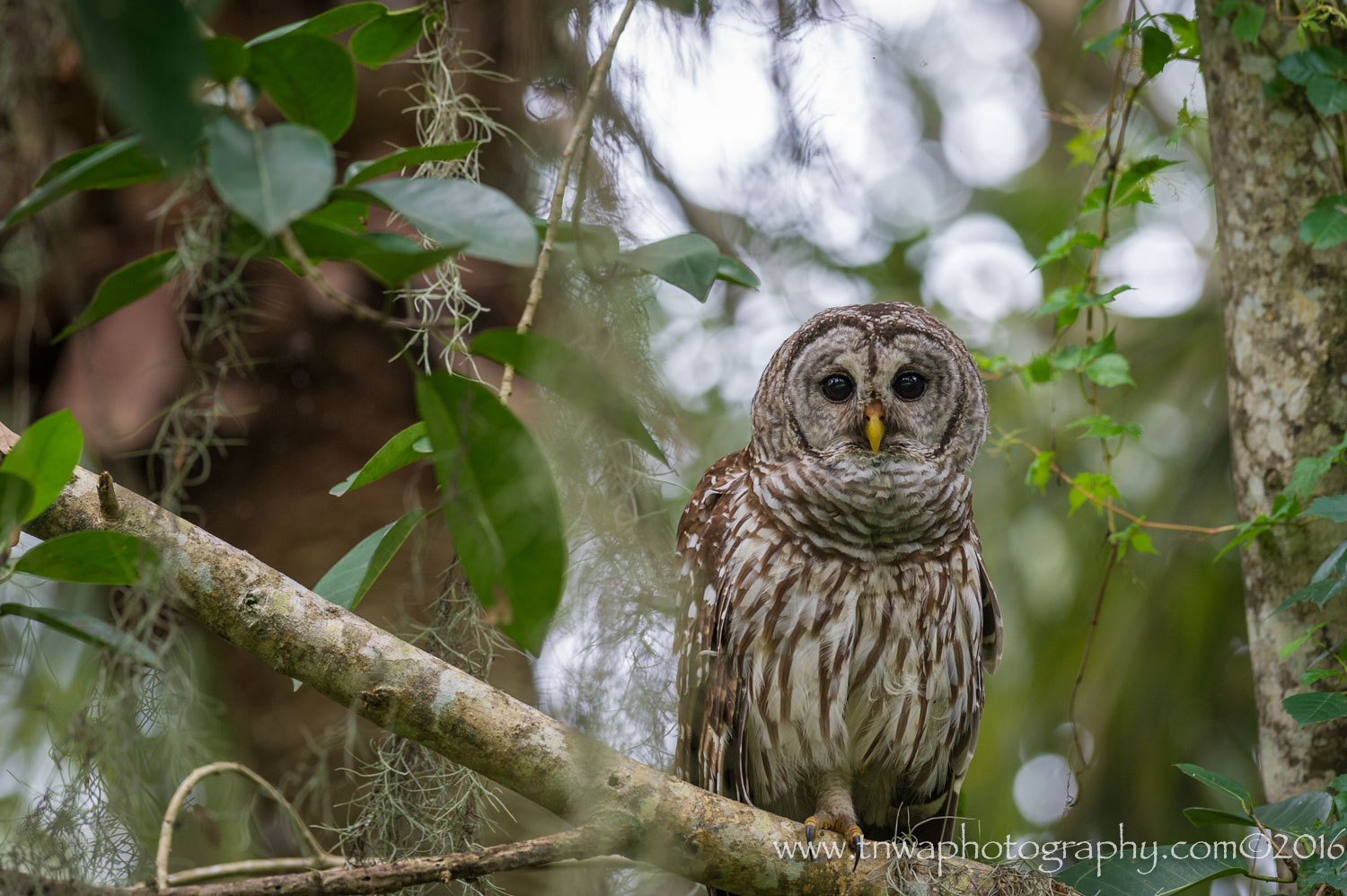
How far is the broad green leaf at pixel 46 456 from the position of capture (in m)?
1.45

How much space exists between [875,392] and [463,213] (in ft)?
6.45

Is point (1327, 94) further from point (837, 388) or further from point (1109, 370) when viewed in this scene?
point (837, 388)

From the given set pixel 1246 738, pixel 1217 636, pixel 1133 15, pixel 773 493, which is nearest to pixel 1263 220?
pixel 1133 15

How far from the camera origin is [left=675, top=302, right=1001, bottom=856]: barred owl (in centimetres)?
277

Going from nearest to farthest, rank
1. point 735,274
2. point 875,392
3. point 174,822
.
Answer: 1. point 174,822
2. point 735,274
3. point 875,392

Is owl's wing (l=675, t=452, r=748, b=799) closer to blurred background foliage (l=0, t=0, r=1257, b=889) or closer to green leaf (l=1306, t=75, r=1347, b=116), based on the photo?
blurred background foliage (l=0, t=0, r=1257, b=889)

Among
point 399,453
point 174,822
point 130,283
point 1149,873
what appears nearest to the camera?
point 130,283

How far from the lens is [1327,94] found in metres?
2.45

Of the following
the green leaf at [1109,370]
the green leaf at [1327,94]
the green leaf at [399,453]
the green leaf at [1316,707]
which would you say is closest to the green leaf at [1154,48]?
the green leaf at [1327,94]

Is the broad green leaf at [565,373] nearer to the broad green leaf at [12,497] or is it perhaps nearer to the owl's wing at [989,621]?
the broad green leaf at [12,497]

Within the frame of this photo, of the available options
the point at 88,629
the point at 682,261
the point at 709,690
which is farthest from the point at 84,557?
the point at 709,690

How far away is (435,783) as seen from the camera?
218 centimetres

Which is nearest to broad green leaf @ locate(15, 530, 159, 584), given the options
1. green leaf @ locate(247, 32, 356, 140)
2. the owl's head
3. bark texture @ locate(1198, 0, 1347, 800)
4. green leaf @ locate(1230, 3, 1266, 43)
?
green leaf @ locate(247, 32, 356, 140)

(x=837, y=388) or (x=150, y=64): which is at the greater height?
(x=837, y=388)
